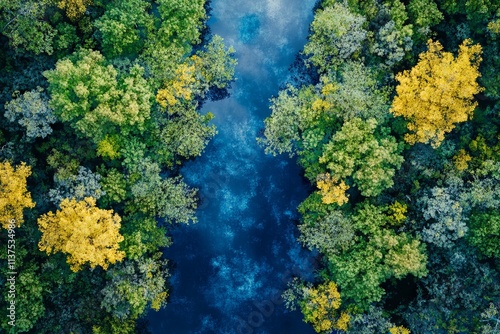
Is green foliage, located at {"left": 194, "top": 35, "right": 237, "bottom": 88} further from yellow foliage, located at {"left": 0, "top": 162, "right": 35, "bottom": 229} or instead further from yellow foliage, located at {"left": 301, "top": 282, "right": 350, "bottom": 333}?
yellow foliage, located at {"left": 301, "top": 282, "right": 350, "bottom": 333}

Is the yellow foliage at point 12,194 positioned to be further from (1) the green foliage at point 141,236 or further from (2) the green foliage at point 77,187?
(1) the green foliage at point 141,236

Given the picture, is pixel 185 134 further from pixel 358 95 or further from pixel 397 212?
pixel 397 212

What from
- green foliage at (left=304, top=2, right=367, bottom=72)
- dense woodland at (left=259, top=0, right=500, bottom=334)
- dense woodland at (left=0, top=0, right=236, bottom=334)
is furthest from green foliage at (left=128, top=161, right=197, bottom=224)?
green foliage at (left=304, top=2, right=367, bottom=72)

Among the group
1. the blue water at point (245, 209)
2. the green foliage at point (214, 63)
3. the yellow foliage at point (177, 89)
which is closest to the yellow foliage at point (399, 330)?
the blue water at point (245, 209)

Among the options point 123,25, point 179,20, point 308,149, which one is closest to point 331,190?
point 308,149

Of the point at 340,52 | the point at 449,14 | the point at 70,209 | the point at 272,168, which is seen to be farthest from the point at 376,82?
the point at 70,209

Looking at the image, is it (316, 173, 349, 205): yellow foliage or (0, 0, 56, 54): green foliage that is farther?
(316, 173, 349, 205): yellow foliage
